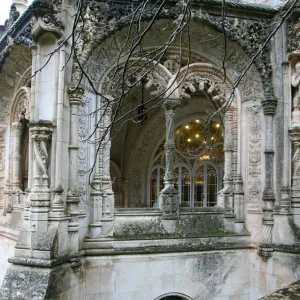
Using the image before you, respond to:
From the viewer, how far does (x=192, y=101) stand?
415 inches

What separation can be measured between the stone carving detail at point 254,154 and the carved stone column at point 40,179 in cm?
354

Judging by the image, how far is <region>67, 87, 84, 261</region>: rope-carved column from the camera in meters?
5.81

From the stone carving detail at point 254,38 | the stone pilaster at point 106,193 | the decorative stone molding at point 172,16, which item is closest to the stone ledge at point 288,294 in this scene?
the stone pilaster at point 106,193

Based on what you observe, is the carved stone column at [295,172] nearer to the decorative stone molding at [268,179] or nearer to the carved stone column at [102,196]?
the decorative stone molding at [268,179]

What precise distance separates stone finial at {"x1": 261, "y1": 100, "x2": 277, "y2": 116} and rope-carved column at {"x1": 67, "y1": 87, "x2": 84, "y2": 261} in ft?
10.4

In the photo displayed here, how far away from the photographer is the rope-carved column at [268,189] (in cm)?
668

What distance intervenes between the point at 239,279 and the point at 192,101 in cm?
512

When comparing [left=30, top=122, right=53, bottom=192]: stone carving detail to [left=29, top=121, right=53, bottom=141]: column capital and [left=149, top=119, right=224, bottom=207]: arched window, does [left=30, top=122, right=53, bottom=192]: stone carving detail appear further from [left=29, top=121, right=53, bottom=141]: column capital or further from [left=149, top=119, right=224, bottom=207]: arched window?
[left=149, top=119, right=224, bottom=207]: arched window

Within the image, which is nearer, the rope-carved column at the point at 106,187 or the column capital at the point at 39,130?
the column capital at the point at 39,130

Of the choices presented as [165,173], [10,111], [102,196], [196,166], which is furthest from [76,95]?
[196,166]

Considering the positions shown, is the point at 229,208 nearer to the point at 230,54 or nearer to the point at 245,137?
the point at 245,137

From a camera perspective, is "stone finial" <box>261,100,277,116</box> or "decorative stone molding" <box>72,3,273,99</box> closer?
"decorative stone molding" <box>72,3,273,99</box>

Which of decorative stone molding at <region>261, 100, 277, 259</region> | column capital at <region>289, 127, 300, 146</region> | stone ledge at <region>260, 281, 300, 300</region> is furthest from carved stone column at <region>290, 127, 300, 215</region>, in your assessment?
stone ledge at <region>260, 281, 300, 300</region>

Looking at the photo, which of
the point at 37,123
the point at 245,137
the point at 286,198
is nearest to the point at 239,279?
the point at 286,198
